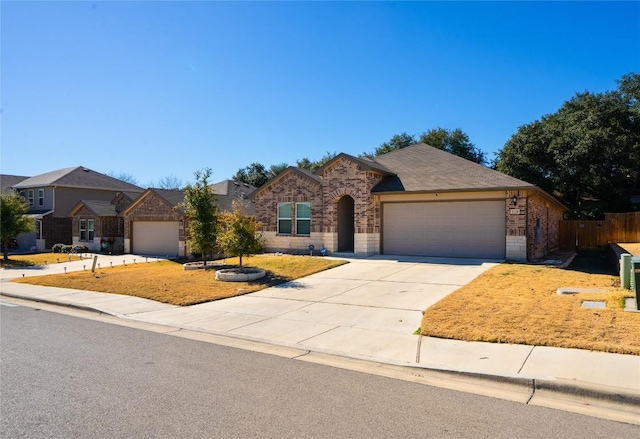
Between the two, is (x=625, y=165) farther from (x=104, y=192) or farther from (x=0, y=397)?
(x=104, y=192)

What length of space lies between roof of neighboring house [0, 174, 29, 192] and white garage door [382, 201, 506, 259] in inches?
1442

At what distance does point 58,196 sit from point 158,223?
13583 millimetres

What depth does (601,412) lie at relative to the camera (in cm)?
486

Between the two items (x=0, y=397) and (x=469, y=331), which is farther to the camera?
(x=469, y=331)

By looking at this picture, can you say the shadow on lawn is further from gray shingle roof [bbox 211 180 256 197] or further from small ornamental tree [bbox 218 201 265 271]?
gray shingle roof [bbox 211 180 256 197]

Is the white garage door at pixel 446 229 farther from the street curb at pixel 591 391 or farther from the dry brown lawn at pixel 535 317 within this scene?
the street curb at pixel 591 391

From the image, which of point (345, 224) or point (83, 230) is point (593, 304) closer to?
point (345, 224)

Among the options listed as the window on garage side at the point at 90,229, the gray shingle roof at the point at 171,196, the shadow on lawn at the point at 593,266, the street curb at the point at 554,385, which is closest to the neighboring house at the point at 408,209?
the shadow on lawn at the point at 593,266

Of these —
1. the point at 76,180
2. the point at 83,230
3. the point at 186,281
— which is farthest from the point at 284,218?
the point at 76,180

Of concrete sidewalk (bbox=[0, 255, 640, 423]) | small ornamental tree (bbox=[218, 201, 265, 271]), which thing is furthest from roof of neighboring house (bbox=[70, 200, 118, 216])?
small ornamental tree (bbox=[218, 201, 265, 271])

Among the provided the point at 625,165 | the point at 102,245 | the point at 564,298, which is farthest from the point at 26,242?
the point at 625,165

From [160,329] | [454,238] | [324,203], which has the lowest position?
[160,329]

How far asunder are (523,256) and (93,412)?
16.5 metres

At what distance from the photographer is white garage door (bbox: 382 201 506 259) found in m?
18.5
